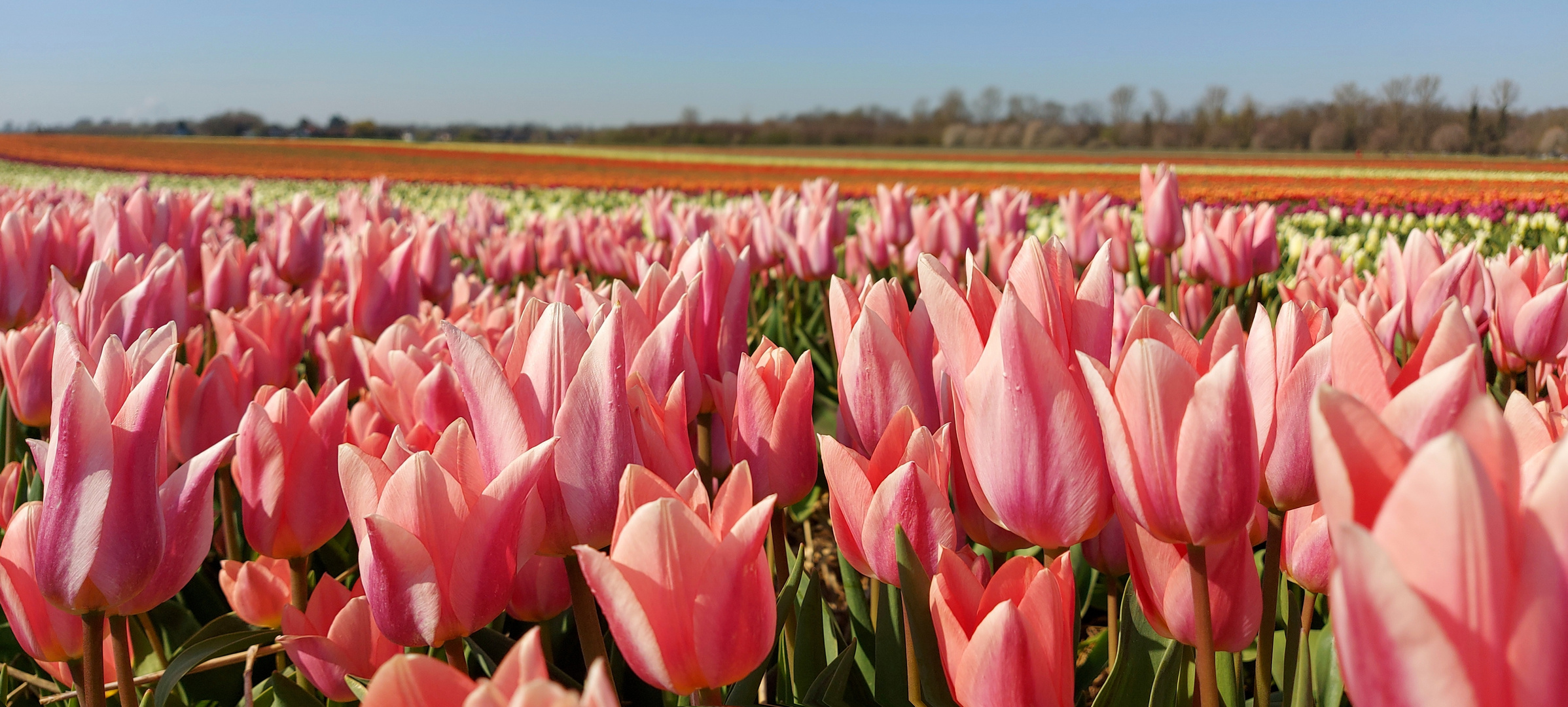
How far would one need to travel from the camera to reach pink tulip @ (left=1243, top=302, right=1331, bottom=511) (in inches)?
28.6

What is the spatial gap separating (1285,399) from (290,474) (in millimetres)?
994

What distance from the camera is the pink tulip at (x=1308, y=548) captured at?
86 centimetres

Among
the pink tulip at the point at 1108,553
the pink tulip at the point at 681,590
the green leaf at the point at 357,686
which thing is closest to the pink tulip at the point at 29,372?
the green leaf at the point at 357,686

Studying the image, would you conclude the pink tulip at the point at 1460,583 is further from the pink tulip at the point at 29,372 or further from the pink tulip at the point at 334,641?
the pink tulip at the point at 29,372

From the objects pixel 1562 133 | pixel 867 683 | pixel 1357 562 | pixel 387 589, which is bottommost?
pixel 867 683

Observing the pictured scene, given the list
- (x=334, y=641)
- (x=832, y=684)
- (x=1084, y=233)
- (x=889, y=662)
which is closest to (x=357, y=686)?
(x=334, y=641)

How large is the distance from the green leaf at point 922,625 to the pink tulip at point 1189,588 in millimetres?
183

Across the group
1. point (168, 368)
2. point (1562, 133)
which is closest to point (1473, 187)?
point (1562, 133)

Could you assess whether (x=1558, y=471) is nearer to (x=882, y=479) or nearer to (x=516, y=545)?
(x=882, y=479)

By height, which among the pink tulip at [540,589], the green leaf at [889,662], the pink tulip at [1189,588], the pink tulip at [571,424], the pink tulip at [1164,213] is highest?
the pink tulip at [1164,213]

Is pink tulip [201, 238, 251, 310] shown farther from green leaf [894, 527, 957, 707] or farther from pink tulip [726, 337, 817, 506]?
green leaf [894, 527, 957, 707]

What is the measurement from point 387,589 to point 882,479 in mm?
423

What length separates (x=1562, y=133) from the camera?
10.5 meters

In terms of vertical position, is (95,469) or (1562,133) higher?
(1562,133)
